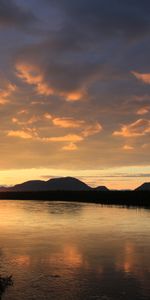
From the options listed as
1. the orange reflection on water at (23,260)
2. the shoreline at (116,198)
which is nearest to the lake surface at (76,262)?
the orange reflection on water at (23,260)

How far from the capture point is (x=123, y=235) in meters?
38.0

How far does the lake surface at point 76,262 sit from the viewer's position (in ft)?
60.2

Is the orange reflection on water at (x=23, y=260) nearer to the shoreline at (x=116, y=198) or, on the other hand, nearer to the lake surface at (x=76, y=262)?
the lake surface at (x=76, y=262)

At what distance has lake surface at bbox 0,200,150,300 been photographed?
18344 millimetres

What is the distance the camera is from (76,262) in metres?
25.2

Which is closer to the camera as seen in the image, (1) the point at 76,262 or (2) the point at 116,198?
(1) the point at 76,262

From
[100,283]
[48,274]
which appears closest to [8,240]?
[48,274]

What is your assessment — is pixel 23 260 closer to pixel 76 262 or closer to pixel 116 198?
pixel 76 262

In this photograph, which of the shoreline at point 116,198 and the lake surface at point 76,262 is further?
the shoreline at point 116,198

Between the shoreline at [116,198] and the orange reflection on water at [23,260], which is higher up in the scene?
the shoreline at [116,198]

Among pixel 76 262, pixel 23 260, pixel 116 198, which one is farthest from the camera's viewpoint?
pixel 116 198

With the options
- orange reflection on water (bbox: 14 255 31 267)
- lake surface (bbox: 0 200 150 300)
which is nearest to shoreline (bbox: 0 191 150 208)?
lake surface (bbox: 0 200 150 300)

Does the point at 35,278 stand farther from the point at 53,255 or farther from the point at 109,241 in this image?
the point at 109,241

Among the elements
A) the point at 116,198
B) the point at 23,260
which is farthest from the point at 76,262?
the point at 116,198
